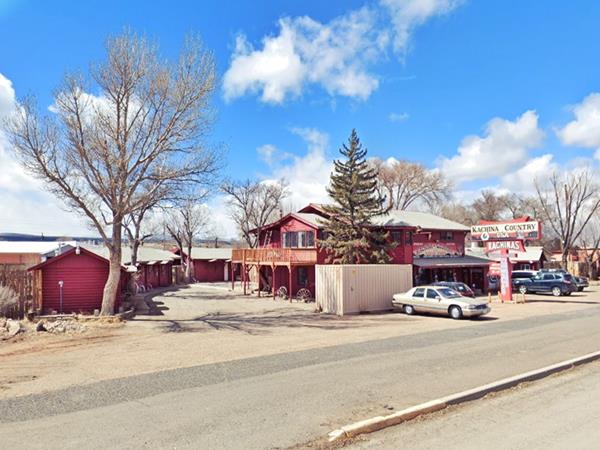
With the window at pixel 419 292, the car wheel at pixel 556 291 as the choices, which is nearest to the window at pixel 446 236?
the car wheel at pixel 556 291

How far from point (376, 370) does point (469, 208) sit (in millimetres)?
79907

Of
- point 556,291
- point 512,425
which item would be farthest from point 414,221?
point 512,425

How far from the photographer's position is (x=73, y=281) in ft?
75.7

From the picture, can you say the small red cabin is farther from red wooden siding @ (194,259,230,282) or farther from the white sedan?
red wooden siding @ (194,259,230,282)

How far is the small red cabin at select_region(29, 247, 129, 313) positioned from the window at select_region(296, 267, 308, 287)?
14.5 m

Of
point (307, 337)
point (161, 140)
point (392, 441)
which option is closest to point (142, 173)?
point (161, 140)

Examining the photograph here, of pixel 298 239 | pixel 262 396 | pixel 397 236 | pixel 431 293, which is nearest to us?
pixel 262 396

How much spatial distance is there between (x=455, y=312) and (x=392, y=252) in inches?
496

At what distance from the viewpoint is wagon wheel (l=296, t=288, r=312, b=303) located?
1198 inches

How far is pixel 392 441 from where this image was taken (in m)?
6.22

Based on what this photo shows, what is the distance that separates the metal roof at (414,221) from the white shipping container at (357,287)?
881cm

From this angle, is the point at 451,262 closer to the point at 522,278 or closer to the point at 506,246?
the point at 522,278

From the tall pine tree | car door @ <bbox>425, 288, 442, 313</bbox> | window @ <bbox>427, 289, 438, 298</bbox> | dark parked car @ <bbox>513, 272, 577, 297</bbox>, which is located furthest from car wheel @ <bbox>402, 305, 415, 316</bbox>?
dark parked car @ <bbox>513, 272, 577, 297</bbox>

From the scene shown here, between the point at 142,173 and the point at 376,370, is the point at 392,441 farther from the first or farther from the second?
the point at 142,173
